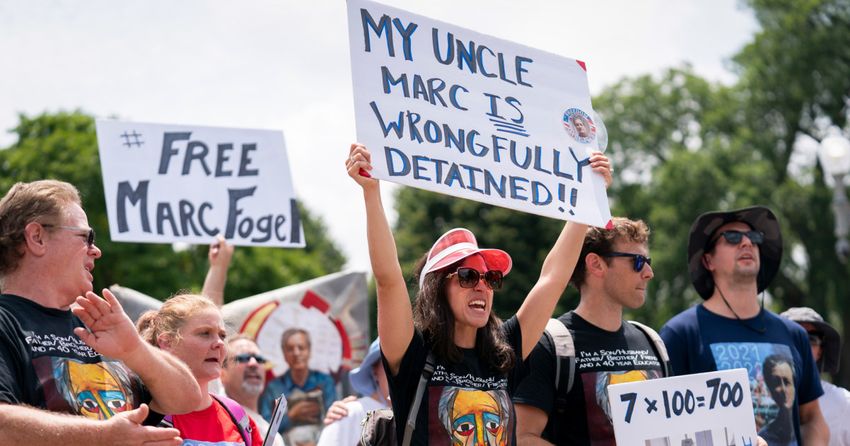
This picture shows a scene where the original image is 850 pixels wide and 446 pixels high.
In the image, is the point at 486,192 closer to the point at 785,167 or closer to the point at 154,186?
the point at 154,186

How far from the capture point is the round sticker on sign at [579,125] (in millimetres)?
4802

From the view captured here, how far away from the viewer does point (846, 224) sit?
1404cm

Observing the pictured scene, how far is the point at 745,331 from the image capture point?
556 centimetres

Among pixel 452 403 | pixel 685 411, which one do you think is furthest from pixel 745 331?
pixel 452 403

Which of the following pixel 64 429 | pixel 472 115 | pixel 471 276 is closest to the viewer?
pixel 64 429

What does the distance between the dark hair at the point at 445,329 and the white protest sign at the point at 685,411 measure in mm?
488

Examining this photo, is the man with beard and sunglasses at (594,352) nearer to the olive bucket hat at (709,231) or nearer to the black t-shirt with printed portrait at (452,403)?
the black t-shirt with printed portrait at (452,403)

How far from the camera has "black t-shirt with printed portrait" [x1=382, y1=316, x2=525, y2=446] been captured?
4016 millimetres

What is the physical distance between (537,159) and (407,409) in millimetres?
1281

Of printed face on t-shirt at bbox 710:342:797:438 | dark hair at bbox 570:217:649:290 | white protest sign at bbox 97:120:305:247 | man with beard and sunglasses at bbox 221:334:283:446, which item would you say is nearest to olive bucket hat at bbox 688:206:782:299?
printed face on t-shirt at bbox 710:342:797:438

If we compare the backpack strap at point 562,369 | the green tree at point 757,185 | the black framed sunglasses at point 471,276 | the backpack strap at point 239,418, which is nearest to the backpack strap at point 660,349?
the backpack strap at point 562,369

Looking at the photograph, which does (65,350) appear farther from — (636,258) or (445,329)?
(636,258)

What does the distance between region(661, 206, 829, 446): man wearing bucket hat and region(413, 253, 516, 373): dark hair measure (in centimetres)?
149

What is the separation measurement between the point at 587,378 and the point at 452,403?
939mm
